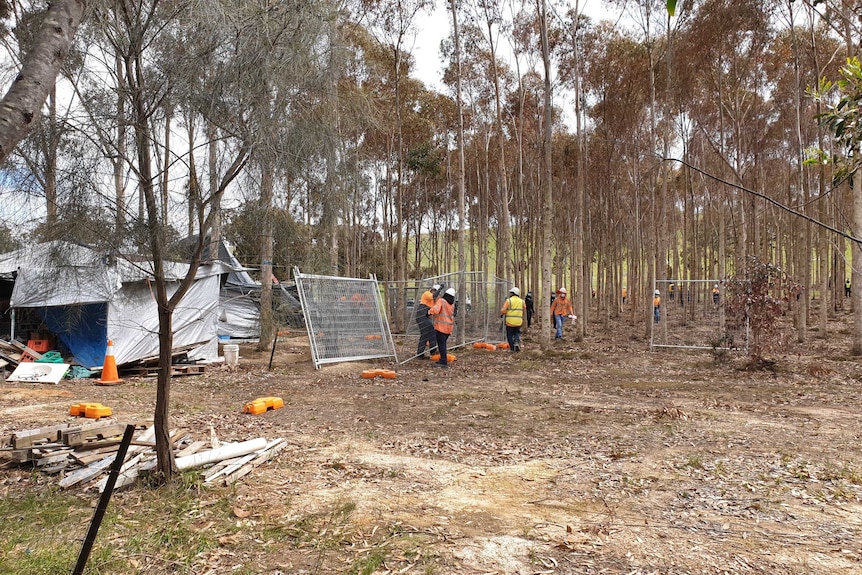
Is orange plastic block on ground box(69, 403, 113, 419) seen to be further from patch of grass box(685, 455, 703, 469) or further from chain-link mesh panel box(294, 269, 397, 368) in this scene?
patch of grass box(685, 455, 703, 469)

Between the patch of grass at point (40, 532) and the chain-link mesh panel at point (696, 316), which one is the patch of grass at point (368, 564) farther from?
the chain-link mesh panel at point (696, 316)

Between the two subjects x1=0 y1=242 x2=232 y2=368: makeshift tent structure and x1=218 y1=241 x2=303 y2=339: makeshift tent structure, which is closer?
x1=0 y1=242 x2=232 y2=368: makeshift tent structure

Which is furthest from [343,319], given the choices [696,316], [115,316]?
[696,316]

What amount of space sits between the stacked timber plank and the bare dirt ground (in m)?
0.27

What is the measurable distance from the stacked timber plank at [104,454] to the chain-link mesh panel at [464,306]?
25.9ft

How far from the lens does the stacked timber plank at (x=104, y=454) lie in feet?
17.1

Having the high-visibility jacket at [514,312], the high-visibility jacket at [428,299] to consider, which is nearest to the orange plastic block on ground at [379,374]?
the high-visibility jacket at [428,299]

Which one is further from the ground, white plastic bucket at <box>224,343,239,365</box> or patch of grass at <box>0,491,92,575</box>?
white plastic bucket at <box>224,343,239,365</box>

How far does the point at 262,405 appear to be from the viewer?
8406 mm

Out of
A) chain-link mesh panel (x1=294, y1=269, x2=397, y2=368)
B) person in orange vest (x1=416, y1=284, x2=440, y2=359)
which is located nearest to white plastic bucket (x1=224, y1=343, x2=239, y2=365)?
chain-link mesh panel (x1=294, y1=269, x2=397, y2=368)

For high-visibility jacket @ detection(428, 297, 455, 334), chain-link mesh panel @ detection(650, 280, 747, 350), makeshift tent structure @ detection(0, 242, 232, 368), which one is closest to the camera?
makeshift tent structure @ detection(0, 242, 232, 368)

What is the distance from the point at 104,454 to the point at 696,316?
15.0 m

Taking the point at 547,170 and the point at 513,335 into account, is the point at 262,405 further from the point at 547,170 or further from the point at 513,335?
the point at 547,170

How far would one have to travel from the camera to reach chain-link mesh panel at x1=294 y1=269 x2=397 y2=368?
12297 millimetres
